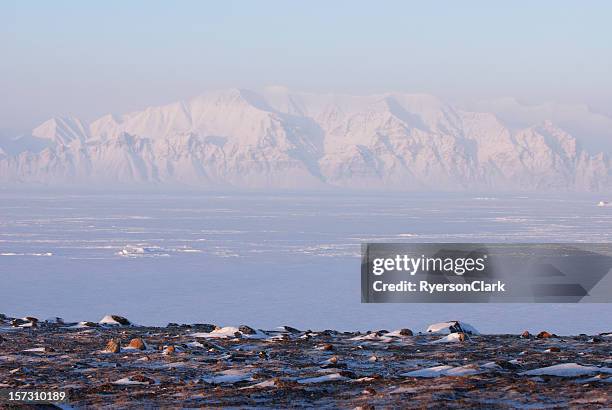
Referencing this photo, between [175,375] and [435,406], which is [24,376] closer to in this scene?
[175,375]

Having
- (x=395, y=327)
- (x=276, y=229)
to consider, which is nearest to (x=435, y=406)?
(x=395, y=327)

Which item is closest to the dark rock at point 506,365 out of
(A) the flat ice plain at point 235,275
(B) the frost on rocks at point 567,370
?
(B) the frost on rocks at point 567,370

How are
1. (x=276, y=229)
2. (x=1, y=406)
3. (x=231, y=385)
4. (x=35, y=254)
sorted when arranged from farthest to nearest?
(x=276, y=229)
(x=35, y=254)
(x=231, y=385)
(x=1, y=406)

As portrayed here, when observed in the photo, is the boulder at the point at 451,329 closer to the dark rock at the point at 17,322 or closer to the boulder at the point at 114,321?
the boulder at the point at 114,321

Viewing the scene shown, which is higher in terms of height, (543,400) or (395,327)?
(543,400)

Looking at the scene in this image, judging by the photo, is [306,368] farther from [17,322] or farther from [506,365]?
[17,322]

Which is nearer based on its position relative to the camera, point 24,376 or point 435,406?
point 435,406

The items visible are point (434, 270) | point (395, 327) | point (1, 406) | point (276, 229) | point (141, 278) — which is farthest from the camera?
point (276, 229)

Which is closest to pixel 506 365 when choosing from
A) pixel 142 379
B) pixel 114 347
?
pixel 142 379

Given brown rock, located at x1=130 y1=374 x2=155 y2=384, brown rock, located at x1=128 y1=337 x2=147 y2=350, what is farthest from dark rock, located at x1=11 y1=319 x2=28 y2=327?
brown rock, located at x1=130 y1=374 x2=155 y2=384
